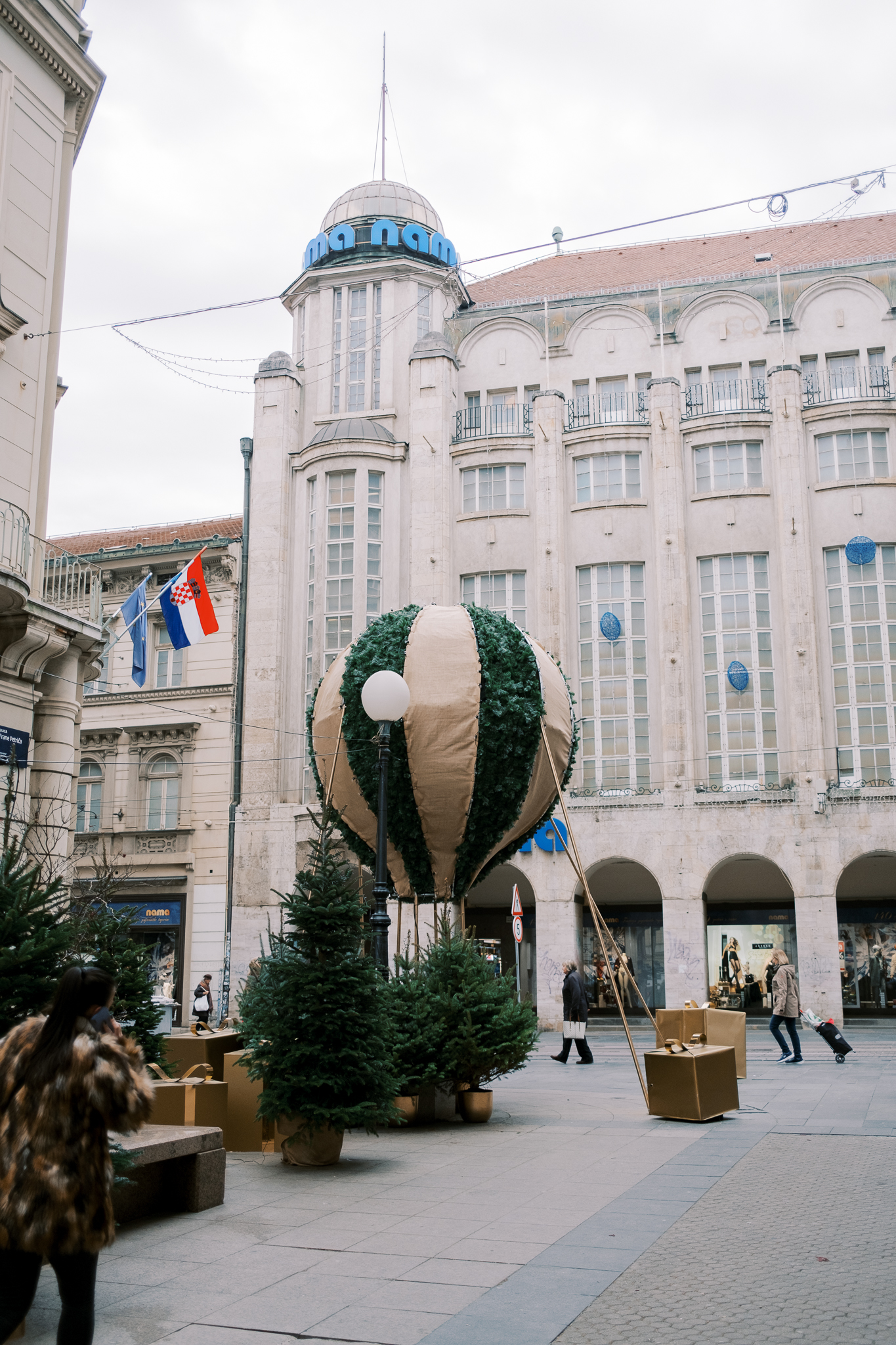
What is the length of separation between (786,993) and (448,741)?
8178 mm

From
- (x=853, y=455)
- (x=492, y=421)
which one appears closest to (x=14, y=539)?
(x=492, y=421)

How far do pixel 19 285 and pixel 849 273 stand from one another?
91.3ft

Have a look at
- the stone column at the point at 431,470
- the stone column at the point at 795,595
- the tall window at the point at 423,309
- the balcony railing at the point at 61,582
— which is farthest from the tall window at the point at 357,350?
the balcony railing at the point at 61,582

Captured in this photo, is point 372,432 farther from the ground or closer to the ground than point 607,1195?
farther from the ground

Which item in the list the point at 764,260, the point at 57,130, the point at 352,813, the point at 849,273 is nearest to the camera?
the point at 352,813

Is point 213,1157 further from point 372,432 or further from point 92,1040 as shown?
point 372,432

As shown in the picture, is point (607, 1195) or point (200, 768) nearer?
point (607, 1195)

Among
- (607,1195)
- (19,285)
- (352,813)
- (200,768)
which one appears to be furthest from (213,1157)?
(200,768)

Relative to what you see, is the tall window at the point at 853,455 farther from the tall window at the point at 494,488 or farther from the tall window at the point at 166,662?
the tall window at the point at 166,662

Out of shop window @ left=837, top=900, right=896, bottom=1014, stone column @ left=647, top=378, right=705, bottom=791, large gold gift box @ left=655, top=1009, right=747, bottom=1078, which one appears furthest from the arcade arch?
large gold gift box @ left=655, top=1009, right=747, bottom=1078

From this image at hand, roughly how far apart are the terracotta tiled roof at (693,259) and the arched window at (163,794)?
59.8 feet

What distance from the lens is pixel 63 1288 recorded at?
13.4ft

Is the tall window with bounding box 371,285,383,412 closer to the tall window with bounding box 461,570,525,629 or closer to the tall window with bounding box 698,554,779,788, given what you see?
the tall window with bounding box 461,570,525,629

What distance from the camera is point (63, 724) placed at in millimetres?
14508
